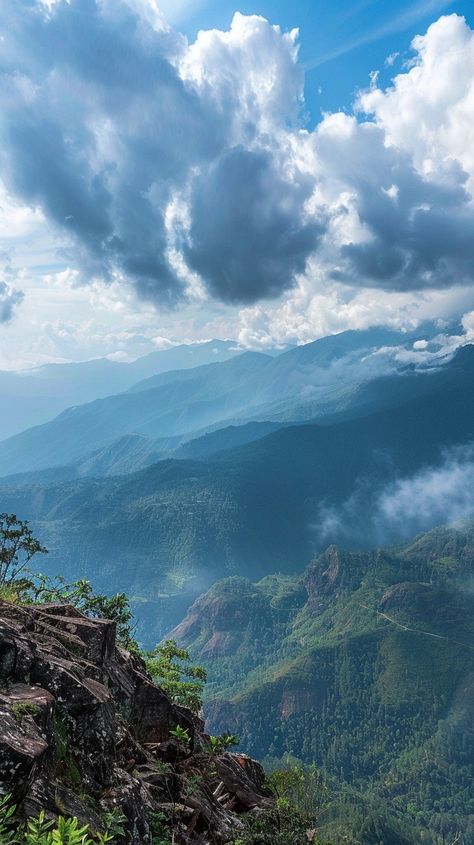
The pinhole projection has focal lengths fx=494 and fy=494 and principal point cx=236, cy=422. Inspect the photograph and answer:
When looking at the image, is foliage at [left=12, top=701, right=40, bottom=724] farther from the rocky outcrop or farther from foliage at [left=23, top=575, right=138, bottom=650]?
foliage at [left=23, top=575, right=138, bottom=650]

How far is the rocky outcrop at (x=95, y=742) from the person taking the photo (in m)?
14.7

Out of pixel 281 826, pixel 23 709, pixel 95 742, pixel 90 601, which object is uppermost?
pixel 90 601

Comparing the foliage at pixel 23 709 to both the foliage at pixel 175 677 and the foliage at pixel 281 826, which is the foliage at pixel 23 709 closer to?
the foliage at pixel 281 826

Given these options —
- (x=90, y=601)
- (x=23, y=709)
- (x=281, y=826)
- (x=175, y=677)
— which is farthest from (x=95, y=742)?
(x=175, y=677)

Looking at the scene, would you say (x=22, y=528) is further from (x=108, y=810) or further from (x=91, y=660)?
(x=108, y=810)

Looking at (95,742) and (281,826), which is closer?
(95,742)

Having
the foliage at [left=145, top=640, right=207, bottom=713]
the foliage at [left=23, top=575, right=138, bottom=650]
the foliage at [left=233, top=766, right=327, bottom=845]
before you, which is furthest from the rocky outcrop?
the foliage at [left=145, top=640, right=207, bottom=713]

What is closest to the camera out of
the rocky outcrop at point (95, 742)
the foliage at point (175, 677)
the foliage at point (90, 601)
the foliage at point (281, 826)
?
the rocky outcrop at point (95, 742)

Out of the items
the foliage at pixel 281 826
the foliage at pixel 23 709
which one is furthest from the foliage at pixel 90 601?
the foliage at pixel 23 709

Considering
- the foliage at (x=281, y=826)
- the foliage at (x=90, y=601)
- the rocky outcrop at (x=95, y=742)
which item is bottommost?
the foliage at (x=281, y=826)

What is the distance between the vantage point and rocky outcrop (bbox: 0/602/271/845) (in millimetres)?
14695

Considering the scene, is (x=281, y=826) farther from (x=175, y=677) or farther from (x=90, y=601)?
(x=175, y=677)

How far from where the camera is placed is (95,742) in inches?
737

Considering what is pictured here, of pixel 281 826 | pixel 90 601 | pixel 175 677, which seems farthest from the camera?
pixel 175 677
